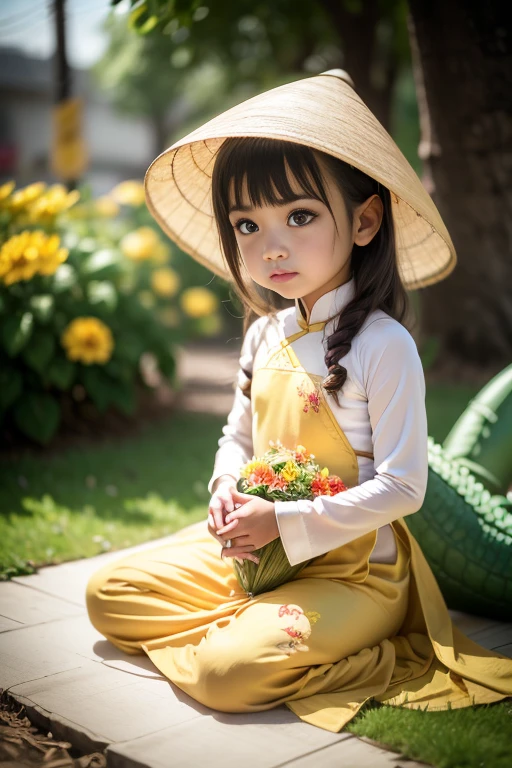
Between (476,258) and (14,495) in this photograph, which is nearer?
(14,495)

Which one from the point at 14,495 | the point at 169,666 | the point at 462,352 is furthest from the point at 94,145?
the point at 169,666

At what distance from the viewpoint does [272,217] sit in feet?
7.73

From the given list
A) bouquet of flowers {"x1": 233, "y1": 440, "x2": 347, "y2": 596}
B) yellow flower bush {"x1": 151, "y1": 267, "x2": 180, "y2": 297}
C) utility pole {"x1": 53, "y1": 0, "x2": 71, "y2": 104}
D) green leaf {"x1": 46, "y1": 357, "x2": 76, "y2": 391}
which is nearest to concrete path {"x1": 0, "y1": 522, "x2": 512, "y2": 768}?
bouquet of flowers {"x1": 233, "y1": 440, "x2": 347, "y2": 596}

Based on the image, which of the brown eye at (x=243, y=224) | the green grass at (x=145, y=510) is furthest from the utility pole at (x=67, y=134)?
the brown eye at (x=243, y=224)

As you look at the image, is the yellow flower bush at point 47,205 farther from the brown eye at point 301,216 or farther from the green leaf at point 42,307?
the brown eye at point 301,216

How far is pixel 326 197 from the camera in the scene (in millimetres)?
2342

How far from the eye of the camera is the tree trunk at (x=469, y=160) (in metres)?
4.44

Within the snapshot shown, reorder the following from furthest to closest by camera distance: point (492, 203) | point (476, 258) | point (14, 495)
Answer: point (476, 258)
point (492, 203)
point (14, 495)

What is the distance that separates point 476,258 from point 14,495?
3783 mm

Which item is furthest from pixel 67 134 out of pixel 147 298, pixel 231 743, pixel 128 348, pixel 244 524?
pixel 231 743

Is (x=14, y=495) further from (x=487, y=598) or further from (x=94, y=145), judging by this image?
(x=94, y=145)

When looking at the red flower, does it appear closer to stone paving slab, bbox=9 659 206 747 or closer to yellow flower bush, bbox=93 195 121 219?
stone paving slab, bbox=9 659 206 747

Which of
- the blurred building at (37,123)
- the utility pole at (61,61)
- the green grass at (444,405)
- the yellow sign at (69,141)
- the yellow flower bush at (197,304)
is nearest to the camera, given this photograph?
the green grass at (444,405)

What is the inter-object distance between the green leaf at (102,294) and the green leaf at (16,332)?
0.48 m
